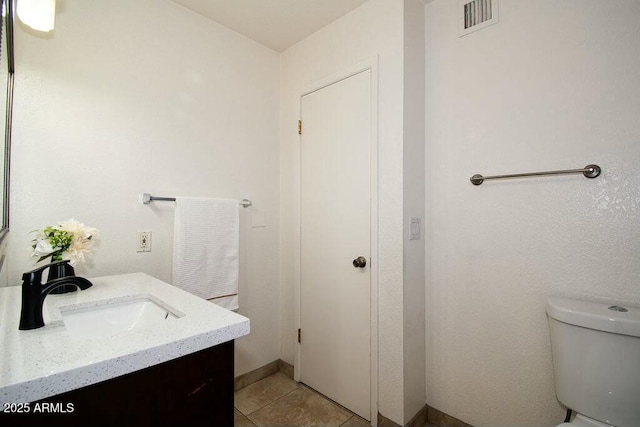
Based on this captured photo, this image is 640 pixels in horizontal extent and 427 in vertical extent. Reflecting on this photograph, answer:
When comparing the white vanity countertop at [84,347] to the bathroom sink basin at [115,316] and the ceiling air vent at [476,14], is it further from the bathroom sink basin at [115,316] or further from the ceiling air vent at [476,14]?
the ceiling air vent at [476,14]

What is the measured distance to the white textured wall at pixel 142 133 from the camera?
1303 mm

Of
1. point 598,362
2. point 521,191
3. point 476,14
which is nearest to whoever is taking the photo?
point 598,362

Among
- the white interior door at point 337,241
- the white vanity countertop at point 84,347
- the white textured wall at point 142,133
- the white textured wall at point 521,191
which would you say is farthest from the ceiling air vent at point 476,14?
the white vanity countertop at point 84,347

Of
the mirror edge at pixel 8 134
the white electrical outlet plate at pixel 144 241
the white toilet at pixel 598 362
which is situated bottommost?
the white toilet at pixel 598 362

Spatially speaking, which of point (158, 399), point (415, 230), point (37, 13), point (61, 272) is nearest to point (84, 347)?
point (158, 399)

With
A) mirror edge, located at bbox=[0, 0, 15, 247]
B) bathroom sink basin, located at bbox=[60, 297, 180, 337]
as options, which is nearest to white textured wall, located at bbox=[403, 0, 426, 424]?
bathroom sink basin, located at bbox=[60, 297, 180, 337]

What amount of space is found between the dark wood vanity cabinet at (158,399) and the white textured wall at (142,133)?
1026 millimetres

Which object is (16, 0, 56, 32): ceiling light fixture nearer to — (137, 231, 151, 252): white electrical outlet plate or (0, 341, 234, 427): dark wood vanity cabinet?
(137, 231, 151, 252): white electrical outlet plate

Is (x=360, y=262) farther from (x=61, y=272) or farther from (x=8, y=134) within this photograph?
(x=8, y=134)

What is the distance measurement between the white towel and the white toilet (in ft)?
5.37

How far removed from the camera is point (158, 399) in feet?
2.30

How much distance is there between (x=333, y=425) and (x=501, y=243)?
1344 millimetres

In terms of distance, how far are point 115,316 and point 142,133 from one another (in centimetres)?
98

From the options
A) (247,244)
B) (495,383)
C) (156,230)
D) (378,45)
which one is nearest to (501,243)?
(495,383)
